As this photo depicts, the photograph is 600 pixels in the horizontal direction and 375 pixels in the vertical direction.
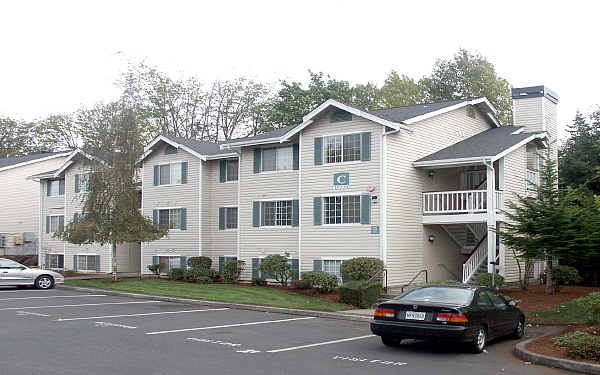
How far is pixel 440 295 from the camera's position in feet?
42.6

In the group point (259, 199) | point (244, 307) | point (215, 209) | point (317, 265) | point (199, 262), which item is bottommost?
point (244, 307)

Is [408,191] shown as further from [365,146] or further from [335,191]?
[335,191]

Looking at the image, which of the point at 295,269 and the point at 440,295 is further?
the point at 295,269

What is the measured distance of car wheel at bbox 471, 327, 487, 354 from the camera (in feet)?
40.3

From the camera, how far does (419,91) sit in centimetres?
5269

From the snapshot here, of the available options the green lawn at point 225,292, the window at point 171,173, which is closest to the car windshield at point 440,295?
the green lawn at point 225,292

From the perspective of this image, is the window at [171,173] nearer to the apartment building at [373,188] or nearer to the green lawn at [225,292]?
the apartment building at [373,188]

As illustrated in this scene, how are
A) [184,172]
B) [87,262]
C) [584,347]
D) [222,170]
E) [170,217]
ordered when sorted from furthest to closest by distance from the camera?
[87,262], [170,217], [184,172], [222,170], [584,347]

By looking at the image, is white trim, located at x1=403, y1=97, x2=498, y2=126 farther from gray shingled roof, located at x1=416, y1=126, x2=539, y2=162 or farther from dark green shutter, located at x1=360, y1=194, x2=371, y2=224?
dark green shutter, located at x1=360, y1=194, x2=371, y2=224

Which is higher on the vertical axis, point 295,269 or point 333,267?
point 333,267

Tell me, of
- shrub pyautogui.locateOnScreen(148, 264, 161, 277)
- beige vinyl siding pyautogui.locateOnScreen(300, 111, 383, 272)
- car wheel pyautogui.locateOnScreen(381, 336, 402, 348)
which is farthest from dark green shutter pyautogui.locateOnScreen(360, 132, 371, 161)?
car wheel pyautogui.locateOnScreen(381, 336, 402, 348)

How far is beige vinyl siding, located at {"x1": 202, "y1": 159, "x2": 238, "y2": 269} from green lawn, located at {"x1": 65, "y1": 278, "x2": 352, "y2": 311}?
3.41 m

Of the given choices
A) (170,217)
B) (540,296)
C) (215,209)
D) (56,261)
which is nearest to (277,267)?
(215,209)

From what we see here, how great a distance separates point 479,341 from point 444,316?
106 centimetres
